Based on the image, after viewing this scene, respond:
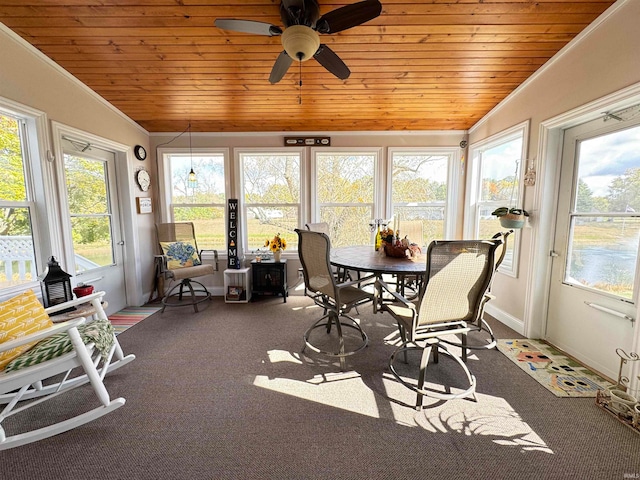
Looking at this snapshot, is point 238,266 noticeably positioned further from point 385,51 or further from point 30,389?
point 385,51

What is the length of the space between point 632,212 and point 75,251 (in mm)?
4891

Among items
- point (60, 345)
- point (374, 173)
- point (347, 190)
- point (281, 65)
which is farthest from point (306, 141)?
point (60, 345)

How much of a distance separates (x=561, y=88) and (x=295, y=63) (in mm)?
2332

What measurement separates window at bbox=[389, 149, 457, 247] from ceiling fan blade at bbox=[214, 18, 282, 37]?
8.12ft

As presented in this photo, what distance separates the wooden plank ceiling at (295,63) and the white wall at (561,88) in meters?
0.11

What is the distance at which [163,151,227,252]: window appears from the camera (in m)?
3.97

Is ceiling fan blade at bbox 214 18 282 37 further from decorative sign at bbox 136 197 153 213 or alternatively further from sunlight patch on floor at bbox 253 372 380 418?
decorative sign at bbox 136 197 153 213

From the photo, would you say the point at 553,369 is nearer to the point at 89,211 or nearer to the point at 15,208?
the point at 15,208

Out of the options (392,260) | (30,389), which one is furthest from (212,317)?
(392,260)

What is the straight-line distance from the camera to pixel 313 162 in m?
3.89

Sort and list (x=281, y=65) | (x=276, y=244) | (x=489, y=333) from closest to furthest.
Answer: (x=281, y=65), (x=489, y=333), (x=276, y=244)

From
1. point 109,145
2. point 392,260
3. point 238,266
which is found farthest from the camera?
point 238,266

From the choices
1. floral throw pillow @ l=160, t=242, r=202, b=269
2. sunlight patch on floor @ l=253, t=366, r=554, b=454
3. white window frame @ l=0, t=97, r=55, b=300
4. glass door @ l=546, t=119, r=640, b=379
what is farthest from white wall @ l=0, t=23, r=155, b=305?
glass door @ l=546, t=119, r=640, b=379

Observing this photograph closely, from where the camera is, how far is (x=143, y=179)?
3.65 metres
